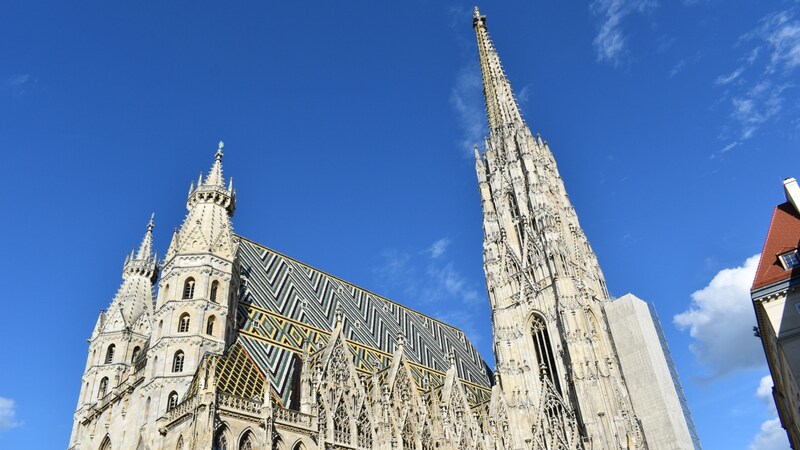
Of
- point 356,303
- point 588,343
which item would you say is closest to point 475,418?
point 588,343

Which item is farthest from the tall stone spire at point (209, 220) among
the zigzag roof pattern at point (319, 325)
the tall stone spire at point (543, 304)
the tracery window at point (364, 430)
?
the tall stone spire at point (543, 304)

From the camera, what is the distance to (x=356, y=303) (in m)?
46.3

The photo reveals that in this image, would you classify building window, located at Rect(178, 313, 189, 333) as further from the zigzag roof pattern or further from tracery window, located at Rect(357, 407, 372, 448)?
tracery window, located at Rect(357, 407, 372, 448)

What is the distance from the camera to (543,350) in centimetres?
4406

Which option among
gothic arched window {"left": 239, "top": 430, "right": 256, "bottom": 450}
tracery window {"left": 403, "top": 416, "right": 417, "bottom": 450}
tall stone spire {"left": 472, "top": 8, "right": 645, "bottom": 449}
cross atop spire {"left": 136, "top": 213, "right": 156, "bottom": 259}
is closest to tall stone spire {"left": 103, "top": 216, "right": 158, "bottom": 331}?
cross atop spire {"left": 136, "top": 213, "right": 156, "bottom": 259}

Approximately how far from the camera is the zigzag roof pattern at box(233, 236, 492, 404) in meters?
33.5

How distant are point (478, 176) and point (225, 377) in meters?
33.8

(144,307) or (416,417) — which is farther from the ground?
(144,307)

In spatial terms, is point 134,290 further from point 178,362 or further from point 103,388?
point 178,362

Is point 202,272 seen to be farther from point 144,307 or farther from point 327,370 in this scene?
point 144,307

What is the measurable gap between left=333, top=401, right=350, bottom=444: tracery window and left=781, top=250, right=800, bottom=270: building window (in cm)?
2096

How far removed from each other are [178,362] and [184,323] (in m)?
2.12

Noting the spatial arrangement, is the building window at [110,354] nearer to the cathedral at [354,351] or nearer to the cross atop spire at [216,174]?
the cathedral at [354,351]

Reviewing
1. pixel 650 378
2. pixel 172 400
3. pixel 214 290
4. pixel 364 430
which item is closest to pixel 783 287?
pixel 650 378
